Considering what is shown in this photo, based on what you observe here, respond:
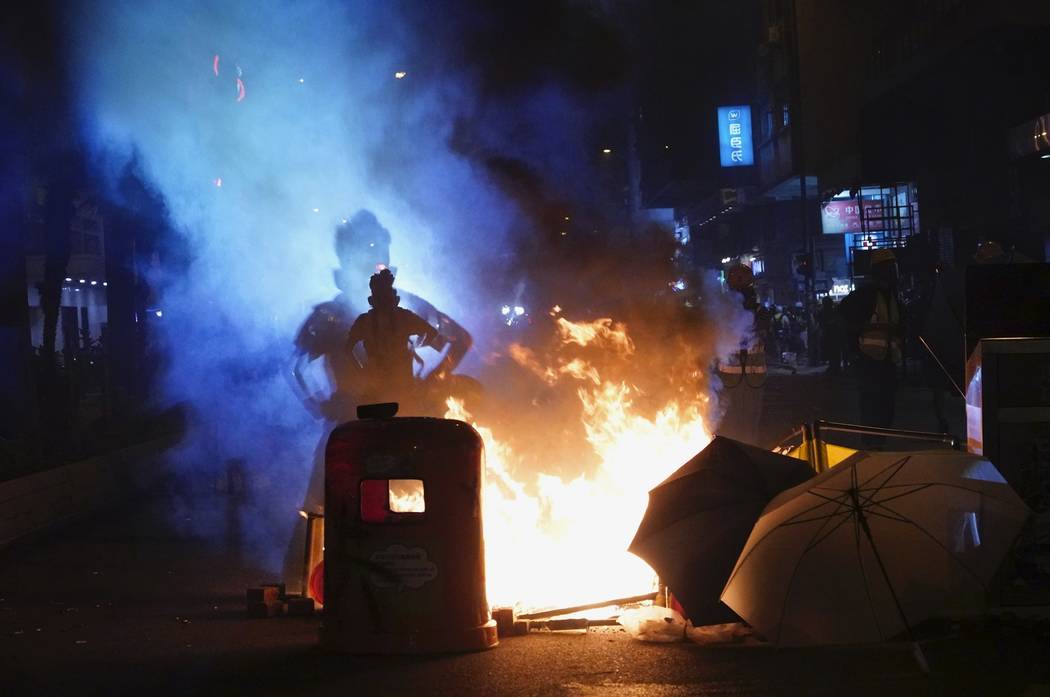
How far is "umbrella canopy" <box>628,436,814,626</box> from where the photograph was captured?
Answer: 18.7ft

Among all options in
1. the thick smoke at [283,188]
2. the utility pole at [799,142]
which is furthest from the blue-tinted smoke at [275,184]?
the utility pole at [799,142]

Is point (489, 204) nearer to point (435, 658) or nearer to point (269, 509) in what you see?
point (269, 509)

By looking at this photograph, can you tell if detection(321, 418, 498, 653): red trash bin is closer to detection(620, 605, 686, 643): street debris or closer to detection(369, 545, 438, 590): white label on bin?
detection(369, 545, 438, 590): white label on bin

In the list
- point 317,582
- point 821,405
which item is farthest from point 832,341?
point 317,582

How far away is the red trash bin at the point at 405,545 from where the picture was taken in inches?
225

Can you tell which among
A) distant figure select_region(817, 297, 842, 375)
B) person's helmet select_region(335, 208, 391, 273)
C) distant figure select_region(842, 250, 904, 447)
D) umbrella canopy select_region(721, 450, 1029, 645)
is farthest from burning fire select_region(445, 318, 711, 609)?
distant figure select_region(817, 297, 842, 375)

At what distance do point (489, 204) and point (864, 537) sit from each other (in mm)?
11599

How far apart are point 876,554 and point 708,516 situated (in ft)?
3.20

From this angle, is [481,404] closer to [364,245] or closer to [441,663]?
[364,245]

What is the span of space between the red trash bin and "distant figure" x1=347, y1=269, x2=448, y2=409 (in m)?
2.56

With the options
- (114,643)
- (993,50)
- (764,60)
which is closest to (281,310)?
(114,643)

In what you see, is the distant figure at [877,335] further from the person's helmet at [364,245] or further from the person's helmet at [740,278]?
the person's helmet at [364,245]

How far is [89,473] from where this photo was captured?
39.1ft

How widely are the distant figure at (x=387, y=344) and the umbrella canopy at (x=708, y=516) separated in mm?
2853
